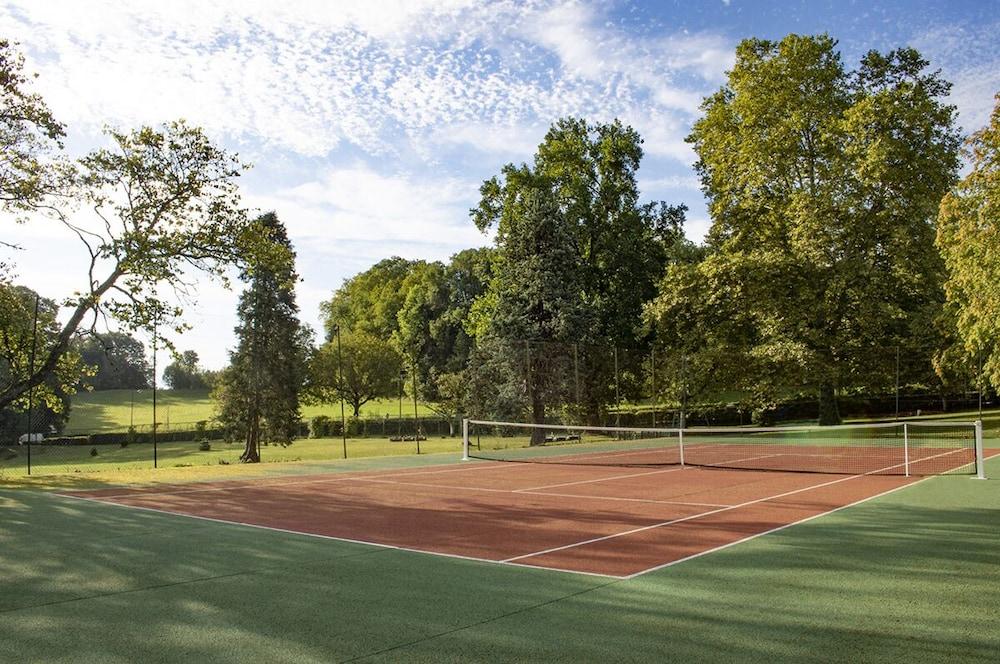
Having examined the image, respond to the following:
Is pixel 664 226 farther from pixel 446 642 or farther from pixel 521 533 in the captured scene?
pixel 446 642

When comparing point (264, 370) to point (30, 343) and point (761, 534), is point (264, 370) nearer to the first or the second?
point (30, 343)

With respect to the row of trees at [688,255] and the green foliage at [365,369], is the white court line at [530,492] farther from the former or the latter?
the green foliage at [365,369]

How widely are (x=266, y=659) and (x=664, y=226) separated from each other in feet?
126

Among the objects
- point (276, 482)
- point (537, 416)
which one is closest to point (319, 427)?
point (537, 416)

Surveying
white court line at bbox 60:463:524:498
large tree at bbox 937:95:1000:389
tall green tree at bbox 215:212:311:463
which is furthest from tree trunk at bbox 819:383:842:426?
tall green tree at bbox 215:212:311:463

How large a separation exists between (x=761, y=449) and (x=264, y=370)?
28.1 meters

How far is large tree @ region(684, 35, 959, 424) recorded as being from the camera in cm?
2947

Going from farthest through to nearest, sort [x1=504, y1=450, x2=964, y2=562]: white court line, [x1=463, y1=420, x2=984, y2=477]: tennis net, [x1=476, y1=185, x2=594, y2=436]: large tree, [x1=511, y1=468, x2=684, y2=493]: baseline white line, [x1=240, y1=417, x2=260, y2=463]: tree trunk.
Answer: [x1=240, y1=417, x2=260, y2=463]: tree trunk → [x1=476, y1=185, x2=594, y2=436]: large tree → [x1=463, y1=420, x2=984, y2=477]: tennis net → [x1=511, y1=468, x2=684, y2=493]: baseline white line → [x1=504, y1=450, x2=964, y2=562]: white court line

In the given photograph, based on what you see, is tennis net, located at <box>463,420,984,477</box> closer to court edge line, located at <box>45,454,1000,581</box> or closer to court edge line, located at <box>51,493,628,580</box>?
court edge line, located at <box>45,454,1000,581</box>

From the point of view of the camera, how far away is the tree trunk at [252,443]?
134 feet

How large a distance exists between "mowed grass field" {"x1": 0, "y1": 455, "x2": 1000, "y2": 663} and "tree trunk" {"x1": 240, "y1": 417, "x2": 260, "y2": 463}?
109 feet

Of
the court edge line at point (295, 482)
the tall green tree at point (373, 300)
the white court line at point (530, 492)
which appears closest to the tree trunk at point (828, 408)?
the court edge line at point (295, 482)

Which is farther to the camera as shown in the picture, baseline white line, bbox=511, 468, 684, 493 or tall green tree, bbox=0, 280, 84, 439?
tall green tree, bbox=0, 280, 84, 439

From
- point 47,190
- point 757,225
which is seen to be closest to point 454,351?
point 757,225
